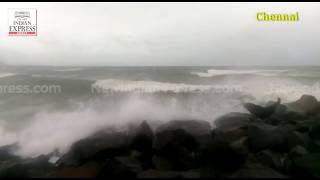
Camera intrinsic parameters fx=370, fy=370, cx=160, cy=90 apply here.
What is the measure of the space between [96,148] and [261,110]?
1.49 m

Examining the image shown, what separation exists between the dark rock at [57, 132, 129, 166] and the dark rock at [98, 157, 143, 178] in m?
0.15

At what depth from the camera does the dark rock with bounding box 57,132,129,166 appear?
3006 millimetres

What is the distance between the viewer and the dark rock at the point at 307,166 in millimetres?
2818

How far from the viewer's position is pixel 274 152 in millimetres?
2965

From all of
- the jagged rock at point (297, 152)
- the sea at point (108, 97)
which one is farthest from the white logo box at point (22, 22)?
the jagged rock at point (297, 152)

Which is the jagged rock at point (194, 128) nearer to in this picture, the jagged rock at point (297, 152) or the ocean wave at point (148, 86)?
the ocean wave at point (148, 86)

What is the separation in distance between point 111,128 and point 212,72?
1.04 m

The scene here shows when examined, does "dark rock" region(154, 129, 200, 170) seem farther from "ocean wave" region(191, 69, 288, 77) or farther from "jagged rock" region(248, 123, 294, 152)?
"ocean wave" region(191, 69, 288, 77)

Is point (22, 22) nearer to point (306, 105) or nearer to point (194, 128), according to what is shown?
point (194, 128)

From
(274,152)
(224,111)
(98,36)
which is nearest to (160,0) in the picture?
(98,36)

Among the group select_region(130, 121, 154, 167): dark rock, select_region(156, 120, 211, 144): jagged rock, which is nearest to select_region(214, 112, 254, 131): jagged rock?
select_region(156, 120, 211, 144): jagged rock

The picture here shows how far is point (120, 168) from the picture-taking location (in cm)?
283

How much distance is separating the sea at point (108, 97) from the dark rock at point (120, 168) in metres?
0.41

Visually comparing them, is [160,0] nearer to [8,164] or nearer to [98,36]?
[98,36]
